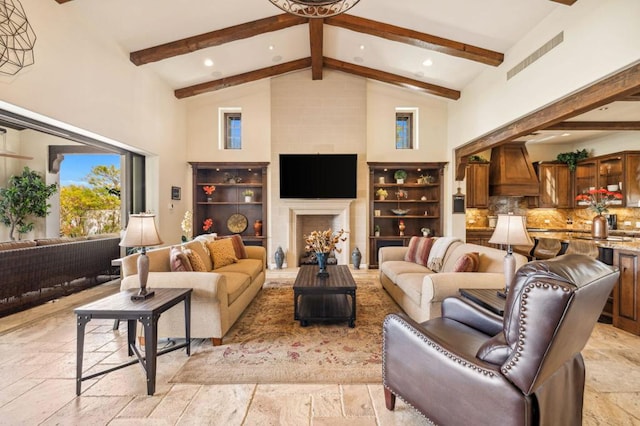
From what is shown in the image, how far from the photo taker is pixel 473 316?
79.0 inches

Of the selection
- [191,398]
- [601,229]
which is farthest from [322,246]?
[601,229]

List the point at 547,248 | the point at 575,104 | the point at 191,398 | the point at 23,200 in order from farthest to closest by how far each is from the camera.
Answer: the point at 547,248 → the point at 23,200 → the point at 575,104 → the point at 191,398

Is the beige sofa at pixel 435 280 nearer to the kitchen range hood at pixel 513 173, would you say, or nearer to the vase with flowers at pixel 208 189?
the kitchen range hood at pixel 513 173

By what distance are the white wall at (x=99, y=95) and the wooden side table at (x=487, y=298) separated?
4627 mm

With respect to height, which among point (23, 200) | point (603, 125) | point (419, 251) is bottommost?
point (419, 251)

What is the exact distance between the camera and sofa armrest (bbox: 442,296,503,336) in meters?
1.88

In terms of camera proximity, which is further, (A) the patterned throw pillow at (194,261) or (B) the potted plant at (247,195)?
(B) the potted plant at (247,195)

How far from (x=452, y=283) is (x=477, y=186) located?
4.71m

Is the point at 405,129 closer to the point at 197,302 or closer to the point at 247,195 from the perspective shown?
the point at 247,195

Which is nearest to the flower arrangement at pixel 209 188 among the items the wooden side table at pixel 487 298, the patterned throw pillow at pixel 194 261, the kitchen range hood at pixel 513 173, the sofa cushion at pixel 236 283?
the sofa cushion at pixel 236 283

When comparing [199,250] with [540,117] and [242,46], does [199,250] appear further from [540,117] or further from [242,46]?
[540,117]

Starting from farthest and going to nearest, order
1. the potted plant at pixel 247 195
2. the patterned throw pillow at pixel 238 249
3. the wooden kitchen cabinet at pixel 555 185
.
Answer: the wooden kitchen cabinet at pixel 555 185 → the potted plant at pixel 247 195 → the patterned throw pillow at pixel 238 249

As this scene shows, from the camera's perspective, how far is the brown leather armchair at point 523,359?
1.10 meters

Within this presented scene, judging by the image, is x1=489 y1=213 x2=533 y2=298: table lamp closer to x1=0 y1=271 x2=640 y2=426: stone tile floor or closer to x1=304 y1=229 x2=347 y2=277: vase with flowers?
x1=0 y1=271 x2=640 y2=426: stone tile floor
